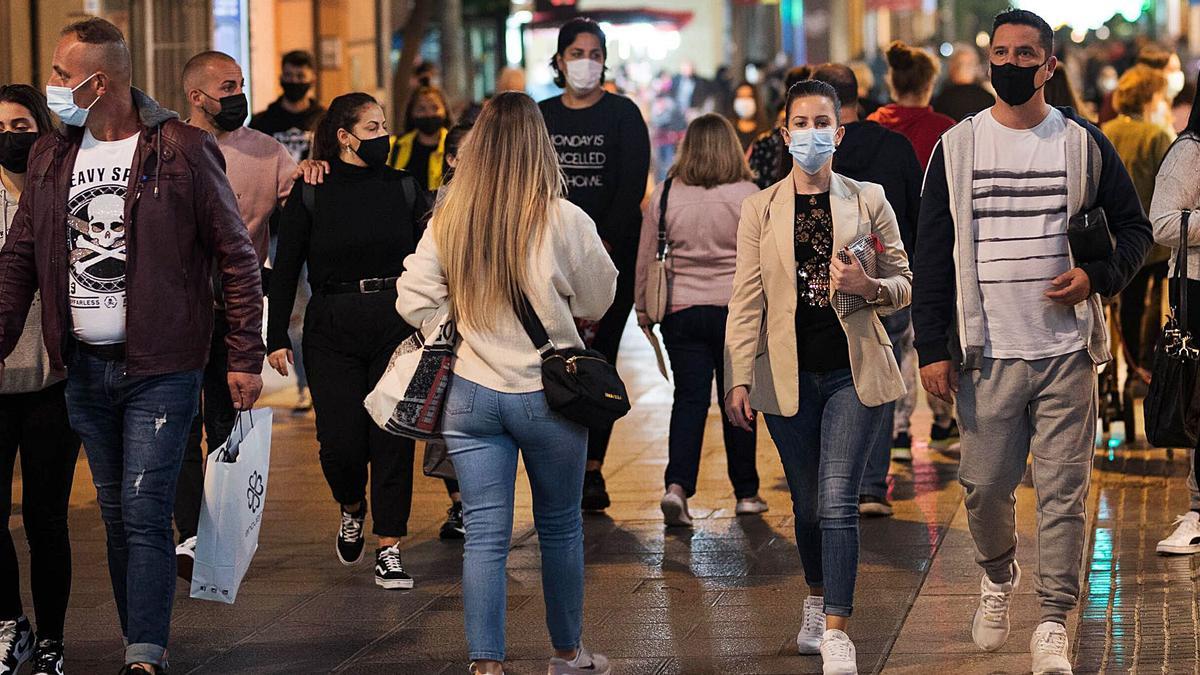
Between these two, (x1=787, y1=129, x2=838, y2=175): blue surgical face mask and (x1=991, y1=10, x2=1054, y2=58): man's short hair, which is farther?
(x1=787, y1=129, x2=838, y2=175): blue surgical face mask

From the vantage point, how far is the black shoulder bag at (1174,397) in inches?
262

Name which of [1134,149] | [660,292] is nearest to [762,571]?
[660,292]

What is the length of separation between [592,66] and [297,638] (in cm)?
350

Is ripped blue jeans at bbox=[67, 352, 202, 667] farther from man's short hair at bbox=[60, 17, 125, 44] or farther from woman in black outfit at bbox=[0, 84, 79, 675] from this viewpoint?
man's short hair at bbox=[60, 17, 125, 44]

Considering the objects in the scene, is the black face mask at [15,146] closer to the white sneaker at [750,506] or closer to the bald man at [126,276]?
the bald man at [126,276]

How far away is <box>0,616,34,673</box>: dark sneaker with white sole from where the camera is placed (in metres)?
6.49

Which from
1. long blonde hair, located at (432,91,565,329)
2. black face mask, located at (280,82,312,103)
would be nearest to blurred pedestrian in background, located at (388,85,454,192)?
black face mask, located at (280,82,312,103)

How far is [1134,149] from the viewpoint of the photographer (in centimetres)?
1114

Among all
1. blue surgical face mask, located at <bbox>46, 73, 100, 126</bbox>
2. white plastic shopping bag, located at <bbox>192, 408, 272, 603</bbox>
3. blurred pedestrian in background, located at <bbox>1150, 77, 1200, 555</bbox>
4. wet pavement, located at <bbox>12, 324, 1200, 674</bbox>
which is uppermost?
blue surgical face mask, located at <bbox>46, 73, 100, 126</bbox>

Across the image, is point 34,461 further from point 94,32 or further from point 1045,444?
point 1045,444

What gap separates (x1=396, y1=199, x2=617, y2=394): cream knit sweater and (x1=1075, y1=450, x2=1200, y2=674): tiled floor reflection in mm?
2021

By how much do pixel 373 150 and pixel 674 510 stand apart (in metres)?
2.26

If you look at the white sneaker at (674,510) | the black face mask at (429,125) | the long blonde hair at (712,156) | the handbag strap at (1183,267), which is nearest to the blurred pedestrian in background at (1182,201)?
the handbag strap at (1183,267)

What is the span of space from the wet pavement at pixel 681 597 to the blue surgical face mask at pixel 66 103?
1.92 meters
